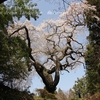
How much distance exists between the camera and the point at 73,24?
758 inches

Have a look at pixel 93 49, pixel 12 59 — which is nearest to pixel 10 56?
pixel 12 59

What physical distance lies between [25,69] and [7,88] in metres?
1.12

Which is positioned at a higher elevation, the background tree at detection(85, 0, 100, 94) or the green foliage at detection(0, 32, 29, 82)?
the background tree at detection(85, 0, 100, 94)

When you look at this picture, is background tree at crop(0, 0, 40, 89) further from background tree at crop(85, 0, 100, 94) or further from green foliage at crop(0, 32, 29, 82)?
background tree at crop(85, 0, 100, 94)

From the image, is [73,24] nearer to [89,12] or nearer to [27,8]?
[89,12]

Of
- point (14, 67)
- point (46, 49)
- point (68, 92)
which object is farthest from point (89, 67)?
point (68, 92)

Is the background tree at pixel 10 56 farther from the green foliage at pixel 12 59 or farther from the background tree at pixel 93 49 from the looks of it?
the background tree at pixel 93 49

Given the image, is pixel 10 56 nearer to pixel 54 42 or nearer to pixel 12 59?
pixel 12 59

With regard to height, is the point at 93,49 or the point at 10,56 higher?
the point at 93,49

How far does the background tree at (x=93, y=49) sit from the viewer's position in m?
17.0

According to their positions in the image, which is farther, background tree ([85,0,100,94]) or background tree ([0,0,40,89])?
background tree ([85,0,100,94])

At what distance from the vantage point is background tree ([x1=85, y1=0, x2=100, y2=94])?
17.0 meters

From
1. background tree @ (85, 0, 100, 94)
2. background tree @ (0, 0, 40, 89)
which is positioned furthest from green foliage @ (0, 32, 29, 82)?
background tree @ (85, 0, 100, 94)

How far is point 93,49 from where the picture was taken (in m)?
17.7
